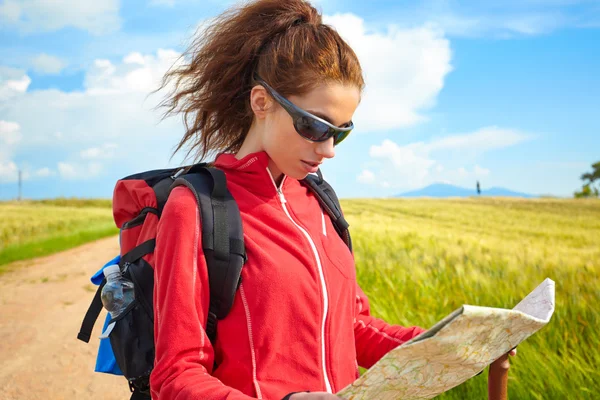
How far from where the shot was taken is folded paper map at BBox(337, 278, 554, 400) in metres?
1.11

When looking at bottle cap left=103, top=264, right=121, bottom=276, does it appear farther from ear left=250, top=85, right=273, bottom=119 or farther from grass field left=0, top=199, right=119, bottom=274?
grass field left=0, top=199, right=119, bottom=274

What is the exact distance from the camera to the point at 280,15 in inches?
72.2

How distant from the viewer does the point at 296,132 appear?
1.62 meters

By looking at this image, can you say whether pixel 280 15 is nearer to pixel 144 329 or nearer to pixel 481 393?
pixel 144 329

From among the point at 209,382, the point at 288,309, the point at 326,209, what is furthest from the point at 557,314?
the point at 209,382

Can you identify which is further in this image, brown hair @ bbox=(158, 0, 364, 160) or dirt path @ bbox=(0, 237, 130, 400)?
dirt path @ bbox=(0, 237, 130, 400)

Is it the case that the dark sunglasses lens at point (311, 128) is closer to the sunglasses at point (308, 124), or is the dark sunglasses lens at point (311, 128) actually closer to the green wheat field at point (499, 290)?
the sunglasses at point (308, 124)

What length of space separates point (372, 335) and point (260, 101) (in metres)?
0.89

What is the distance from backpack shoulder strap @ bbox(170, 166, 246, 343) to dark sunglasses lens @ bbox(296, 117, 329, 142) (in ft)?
1.02

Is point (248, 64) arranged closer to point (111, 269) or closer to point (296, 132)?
point (296, 132)

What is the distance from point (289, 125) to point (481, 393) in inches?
86.1

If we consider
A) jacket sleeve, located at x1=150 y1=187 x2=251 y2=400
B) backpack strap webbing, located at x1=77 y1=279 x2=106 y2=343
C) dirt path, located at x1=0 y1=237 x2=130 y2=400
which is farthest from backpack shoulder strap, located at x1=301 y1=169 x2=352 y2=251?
dirt path, located at x1=0 y1=237 x2=130 y2=400

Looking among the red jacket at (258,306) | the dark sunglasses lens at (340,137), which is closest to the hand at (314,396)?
the red jacket at (258,306)

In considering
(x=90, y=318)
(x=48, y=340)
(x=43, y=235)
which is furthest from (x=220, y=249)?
(x=43, y=235)
